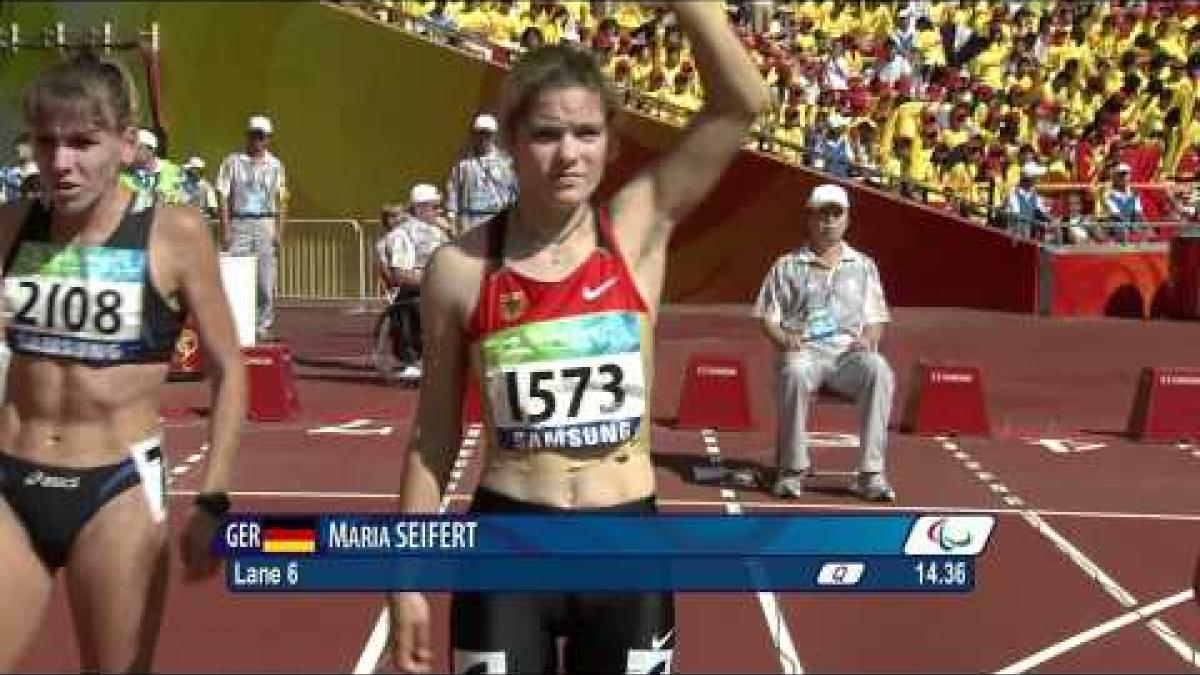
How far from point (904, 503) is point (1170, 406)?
394 centimetres

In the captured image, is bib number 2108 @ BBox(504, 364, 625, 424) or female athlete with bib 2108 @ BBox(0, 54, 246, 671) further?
female athlete with bib 2108 @ BBox(0, 54, 246, 671)

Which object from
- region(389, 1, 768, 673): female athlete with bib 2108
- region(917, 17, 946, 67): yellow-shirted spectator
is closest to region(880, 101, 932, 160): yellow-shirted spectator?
region(917, 17, 946, 67): yellow-shirted spectator

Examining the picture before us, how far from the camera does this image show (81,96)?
4.93 m

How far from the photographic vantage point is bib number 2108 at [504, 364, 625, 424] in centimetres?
439

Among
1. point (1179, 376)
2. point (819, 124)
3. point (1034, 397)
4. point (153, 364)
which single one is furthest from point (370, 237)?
point (153, 364)

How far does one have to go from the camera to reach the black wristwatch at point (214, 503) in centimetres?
475

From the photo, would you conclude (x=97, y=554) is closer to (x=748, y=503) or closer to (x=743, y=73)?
(x=743, y=73)

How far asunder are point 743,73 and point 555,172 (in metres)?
0.46

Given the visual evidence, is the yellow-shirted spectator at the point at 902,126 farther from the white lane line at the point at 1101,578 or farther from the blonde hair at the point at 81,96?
the blonde hair at the point at 81,96

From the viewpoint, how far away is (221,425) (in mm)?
5105

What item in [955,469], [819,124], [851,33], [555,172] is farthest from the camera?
[851,33]

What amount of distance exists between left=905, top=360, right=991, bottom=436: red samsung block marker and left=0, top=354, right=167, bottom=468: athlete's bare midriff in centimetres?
1046

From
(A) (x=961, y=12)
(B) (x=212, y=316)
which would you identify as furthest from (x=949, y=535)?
(A) (x=961, y=12)

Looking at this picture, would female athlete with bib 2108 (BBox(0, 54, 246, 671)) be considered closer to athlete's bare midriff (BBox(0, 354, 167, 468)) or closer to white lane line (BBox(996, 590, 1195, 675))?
athlete's bare midriff (BBox(0, 354, 167, 468))
